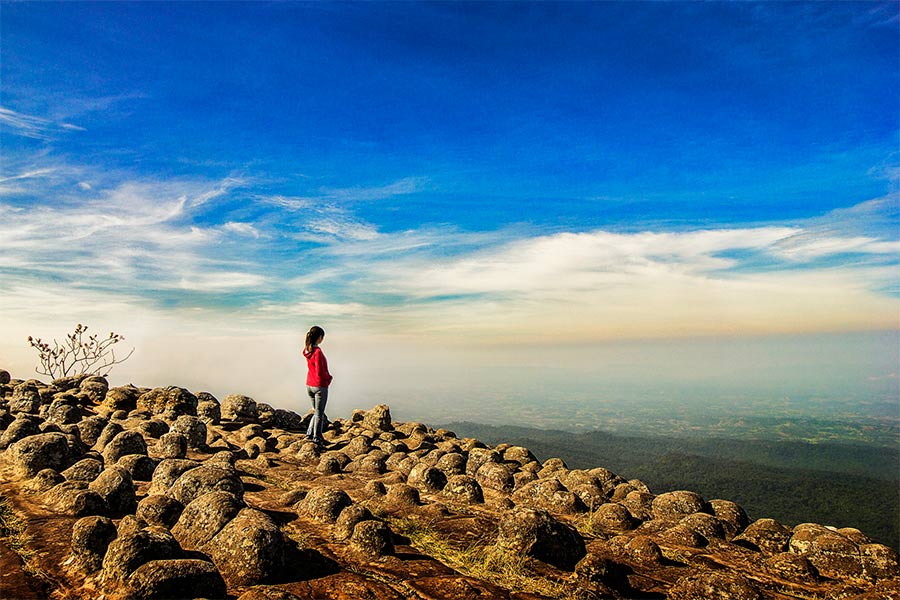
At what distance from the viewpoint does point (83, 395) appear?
893 inches

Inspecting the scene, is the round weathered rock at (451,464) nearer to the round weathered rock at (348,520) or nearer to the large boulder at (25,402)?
the round weathered rock at (348,520)

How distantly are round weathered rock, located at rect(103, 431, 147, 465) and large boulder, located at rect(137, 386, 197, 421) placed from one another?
753 cm

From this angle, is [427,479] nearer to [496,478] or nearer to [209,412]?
[496,478]

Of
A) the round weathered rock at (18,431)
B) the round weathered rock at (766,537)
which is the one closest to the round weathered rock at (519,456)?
the round weathered rock at (766,537)

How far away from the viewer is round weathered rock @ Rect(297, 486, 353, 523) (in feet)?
32.7

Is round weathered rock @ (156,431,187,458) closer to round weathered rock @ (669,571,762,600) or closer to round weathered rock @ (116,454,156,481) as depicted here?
round weathered rock @ (116,454,156,481)

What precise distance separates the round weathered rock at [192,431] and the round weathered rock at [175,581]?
10538mm

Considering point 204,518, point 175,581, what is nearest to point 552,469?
point 204,518

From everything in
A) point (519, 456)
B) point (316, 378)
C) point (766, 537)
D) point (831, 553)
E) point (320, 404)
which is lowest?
point (766, 537)

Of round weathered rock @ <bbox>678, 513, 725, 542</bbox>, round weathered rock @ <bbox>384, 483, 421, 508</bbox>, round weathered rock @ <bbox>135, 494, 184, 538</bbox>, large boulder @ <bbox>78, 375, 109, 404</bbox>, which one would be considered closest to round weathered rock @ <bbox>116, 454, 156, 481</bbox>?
round weathered rock @ <bbox>135, 494, 184, 538</bbox>

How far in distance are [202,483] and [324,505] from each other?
240 cm

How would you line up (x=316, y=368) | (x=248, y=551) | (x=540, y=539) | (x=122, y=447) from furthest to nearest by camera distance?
(x=316, y=368)
(x=122, y=447)
(x=540, y=539)
(x=248, y=551)

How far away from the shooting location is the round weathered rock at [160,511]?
9.01 metres

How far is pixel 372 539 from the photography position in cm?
861
